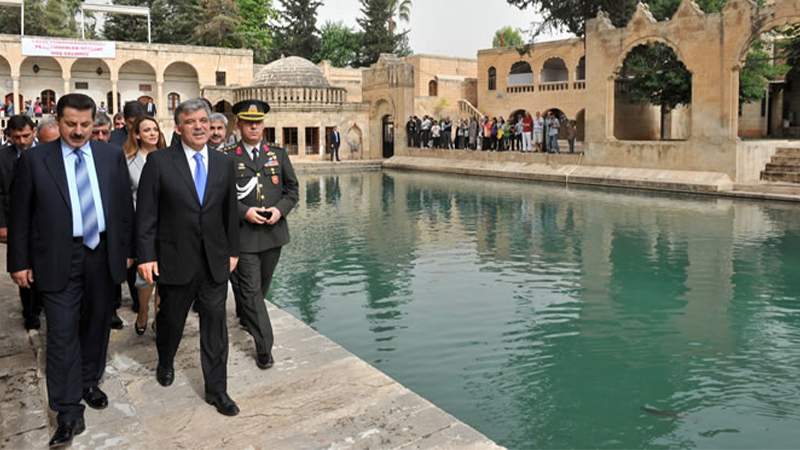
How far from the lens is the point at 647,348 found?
21.4 feet

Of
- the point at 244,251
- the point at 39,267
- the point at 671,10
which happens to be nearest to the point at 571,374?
the point at 244,251

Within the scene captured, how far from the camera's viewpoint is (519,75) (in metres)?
43.7

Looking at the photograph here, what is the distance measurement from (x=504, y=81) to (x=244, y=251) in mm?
39087

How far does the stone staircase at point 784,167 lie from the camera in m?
17.8

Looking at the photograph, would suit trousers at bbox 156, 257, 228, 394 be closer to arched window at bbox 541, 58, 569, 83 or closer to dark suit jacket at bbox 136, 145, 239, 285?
dark suit jacket at bbox 136, 145, 239, 285

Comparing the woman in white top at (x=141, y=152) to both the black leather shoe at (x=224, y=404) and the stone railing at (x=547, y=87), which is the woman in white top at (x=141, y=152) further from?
the stone railing at (x=547, y=87)

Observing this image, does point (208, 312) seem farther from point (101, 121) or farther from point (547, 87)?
point (547, 87)

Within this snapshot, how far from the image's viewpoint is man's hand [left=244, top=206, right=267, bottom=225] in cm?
479

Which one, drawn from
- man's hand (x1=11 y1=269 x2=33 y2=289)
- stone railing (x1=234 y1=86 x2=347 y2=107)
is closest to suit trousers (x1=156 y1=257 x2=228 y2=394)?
man's hand (x1=11 y1=269 x2=33 y2=289)

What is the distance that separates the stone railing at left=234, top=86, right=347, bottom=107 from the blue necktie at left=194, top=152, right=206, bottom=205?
3089 cm

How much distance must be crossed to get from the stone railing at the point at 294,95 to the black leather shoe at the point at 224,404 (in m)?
31.2

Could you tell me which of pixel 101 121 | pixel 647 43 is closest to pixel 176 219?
pixel 101 121

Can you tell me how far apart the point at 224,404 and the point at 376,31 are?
171 ft

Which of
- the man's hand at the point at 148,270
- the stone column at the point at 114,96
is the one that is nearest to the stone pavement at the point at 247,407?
the man's hand at the point at 148,270
